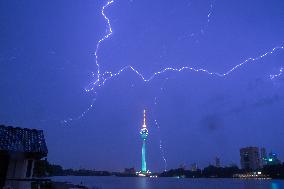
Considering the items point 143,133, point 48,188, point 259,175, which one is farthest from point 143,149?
point 48,188

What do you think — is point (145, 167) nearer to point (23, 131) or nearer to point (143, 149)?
point (143, 149)

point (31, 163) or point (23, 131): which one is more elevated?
point (23, 131)

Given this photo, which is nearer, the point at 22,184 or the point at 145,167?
the point at 22,184

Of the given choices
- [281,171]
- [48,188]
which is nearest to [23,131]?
[48,188]

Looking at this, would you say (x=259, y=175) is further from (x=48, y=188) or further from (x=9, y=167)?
(x=9, y=167)

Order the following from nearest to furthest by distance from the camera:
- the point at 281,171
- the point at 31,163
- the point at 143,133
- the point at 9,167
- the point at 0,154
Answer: the point at 0,154 → the point at 9,167 → the point at 31,163 → the point at 281,171 → the point at 143,133

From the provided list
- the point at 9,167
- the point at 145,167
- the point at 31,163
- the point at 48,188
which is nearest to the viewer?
the point at 9,167

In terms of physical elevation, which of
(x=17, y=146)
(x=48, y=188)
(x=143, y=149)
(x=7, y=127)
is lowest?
(x=48, y=188)
